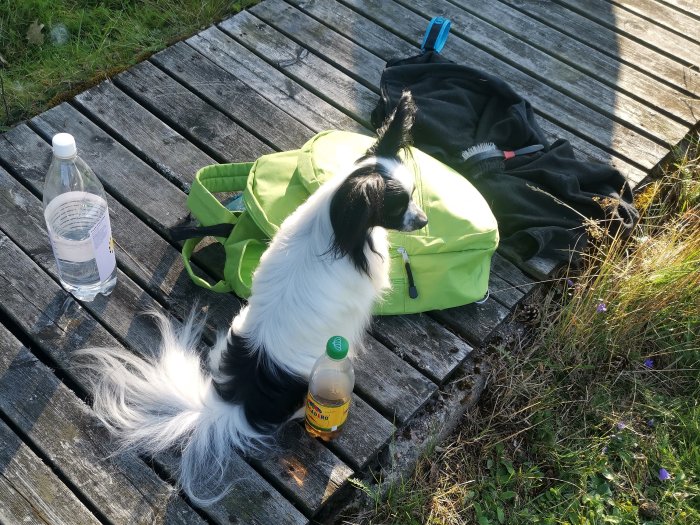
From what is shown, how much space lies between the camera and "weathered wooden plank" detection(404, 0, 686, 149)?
3439 millimetres

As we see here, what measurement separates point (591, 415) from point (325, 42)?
7.14ft

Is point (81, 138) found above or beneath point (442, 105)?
beneath

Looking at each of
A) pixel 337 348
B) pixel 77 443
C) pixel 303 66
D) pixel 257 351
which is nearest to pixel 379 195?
pixel 337 348

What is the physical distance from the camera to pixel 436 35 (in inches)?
134

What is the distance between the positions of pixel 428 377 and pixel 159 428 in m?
0.92

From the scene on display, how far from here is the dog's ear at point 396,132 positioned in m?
2.04

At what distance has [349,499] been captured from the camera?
2.26 metres

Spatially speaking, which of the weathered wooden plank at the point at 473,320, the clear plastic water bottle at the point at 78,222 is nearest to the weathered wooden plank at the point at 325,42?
the weathered wooden plank at the point at 473,320

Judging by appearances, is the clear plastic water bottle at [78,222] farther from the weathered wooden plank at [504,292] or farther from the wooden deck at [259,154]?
the weathered wooden plank at [504,292]

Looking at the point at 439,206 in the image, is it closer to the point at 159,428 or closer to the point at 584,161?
the point at 584,161

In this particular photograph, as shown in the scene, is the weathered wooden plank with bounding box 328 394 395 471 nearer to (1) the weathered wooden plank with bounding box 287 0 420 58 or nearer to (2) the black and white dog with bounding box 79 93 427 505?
(2) the black and white dog with bounding box 79 93 427 505

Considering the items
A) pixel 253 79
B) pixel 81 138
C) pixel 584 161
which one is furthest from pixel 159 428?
pixel 584 161

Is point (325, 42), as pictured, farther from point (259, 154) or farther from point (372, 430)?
point (372, 430)

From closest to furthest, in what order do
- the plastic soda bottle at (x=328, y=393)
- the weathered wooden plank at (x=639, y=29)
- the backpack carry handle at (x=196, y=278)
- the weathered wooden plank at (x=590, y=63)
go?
the plastic soda bottle at (x=328, y=393) < the backpack carry handle at (x=196, y=278) < the weathered wooden plank at (x=590, y=63) < the weathered wooden plank at (x=639, y=29)
